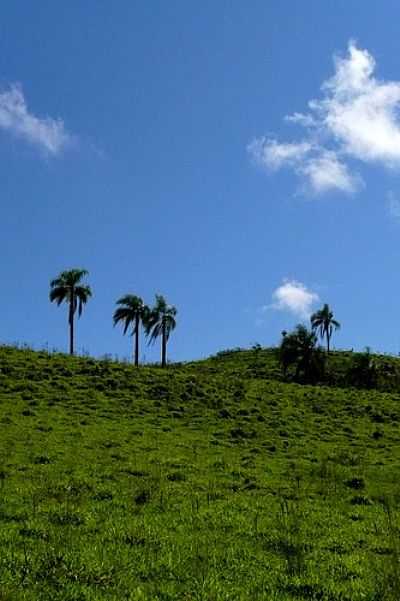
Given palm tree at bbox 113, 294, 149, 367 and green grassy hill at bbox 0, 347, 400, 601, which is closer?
green grassy hill at bbox 0, 347, 400, 601

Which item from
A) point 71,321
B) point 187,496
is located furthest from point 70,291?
point 187,496

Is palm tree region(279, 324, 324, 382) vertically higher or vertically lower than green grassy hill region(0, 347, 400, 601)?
higher

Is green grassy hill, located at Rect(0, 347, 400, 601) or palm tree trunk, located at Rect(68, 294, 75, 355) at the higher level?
palm tree trunk, located at Rect(68, 294, 75, 355)

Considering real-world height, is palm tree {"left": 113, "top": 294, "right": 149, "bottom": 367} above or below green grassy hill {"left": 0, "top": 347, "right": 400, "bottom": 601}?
above

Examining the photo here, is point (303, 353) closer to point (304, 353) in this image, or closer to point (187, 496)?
point (304, 353)

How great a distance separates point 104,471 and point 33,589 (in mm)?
16023

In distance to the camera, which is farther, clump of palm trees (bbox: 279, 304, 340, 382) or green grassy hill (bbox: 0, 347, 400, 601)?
clump of palm trees (bbox: 279, 304, 340, 382)

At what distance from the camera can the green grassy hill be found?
14945mm

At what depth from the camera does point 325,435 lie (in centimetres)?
5153

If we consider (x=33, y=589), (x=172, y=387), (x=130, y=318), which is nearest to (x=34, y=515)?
(x=33, y=589)

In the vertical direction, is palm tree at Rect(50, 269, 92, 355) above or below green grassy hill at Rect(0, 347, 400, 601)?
above

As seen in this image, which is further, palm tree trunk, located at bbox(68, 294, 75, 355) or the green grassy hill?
palm tree trunk, located at bbox(68, 294, 75, 355)

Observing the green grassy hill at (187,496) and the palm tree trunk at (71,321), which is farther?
the palm tree trunk at (71,321)

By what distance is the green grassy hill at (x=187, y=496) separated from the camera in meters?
14.9
